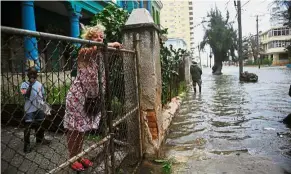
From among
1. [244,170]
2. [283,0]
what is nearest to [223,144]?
[244,170]

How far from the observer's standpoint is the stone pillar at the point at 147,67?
13.4ft

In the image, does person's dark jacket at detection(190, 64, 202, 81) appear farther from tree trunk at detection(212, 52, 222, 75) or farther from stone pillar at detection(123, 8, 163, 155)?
tree trunk at detection(212, 52, 222, 75)

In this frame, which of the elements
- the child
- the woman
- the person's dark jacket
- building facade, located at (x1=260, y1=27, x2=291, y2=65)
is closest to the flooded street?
the woman

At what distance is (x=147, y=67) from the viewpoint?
13.5 ft

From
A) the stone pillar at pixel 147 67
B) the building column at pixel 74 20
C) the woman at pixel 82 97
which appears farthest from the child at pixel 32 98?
the building column at pixel 74 20

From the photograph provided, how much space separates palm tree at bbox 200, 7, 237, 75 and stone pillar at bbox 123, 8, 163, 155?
28864 mm

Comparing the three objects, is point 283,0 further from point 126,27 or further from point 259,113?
point 126,27

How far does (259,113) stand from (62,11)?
10147 mm

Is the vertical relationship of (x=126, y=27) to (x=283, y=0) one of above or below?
below

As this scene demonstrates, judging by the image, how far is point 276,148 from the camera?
14.9ft

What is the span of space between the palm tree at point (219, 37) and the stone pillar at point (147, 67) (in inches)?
1136

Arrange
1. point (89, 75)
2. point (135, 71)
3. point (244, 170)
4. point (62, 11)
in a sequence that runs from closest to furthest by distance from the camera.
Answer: point (89, 75) < point (244, 170) < point (135, 71) < point (62, 11)

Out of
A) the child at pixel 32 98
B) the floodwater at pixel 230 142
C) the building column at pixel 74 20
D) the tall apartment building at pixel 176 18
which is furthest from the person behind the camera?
the tall apartment building at pixel 176 18

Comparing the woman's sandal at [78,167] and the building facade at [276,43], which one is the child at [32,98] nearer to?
the woman's sandal at [78,167]
